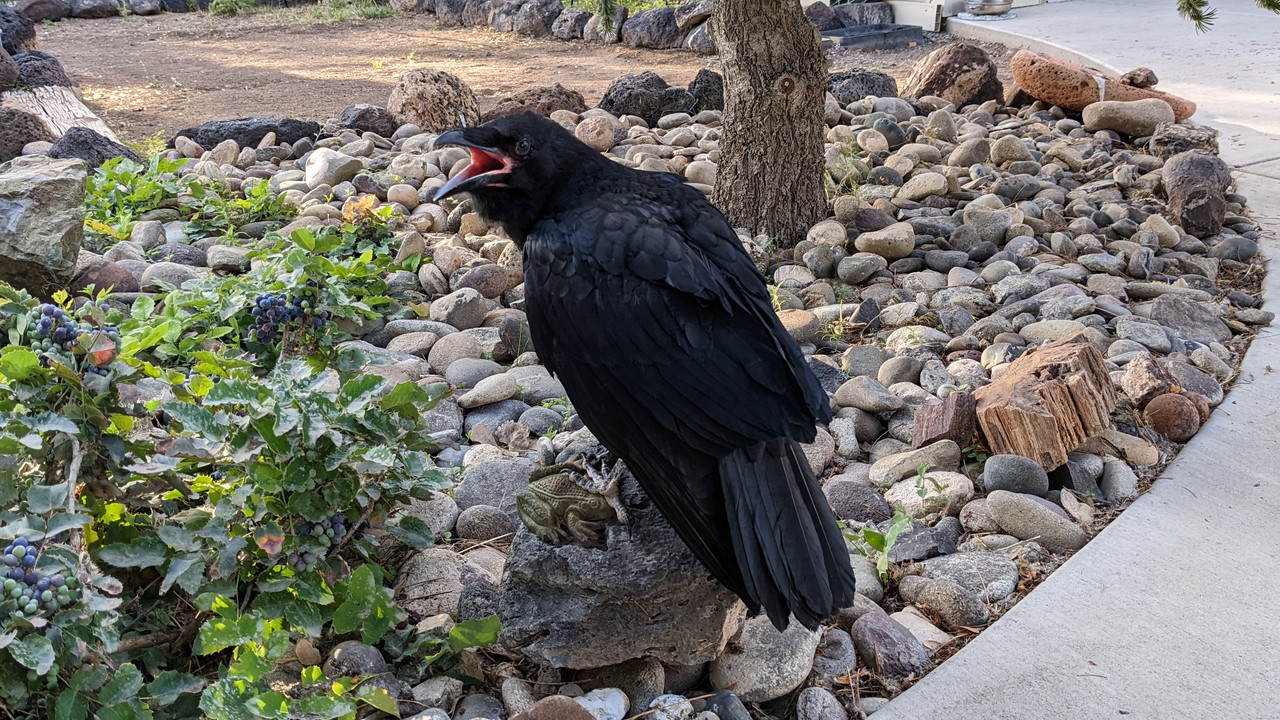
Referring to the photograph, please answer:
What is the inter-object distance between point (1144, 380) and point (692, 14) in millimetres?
9605

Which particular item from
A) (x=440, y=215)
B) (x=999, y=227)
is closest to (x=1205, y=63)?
(x=999, y=227)

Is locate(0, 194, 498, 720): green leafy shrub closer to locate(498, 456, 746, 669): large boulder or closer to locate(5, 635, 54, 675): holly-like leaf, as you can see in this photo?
locate(5, 635, 54, 675): holly-like leaf

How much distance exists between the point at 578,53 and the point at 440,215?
7754 millimetres

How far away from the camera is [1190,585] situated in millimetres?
2426

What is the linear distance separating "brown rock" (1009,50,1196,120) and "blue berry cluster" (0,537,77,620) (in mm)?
7109

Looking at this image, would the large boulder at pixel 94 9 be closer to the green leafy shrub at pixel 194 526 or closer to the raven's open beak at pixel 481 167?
the green leafy shrub at pixel 194 526

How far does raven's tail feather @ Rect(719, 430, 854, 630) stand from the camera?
189 centimetres

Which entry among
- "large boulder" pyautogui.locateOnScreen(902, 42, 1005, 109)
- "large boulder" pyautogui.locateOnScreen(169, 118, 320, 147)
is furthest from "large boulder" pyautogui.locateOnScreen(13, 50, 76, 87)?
"large boulder" pyautogui.locateOnScreen(902, 42, 1005, 109)

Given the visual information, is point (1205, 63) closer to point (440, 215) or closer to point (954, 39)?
point (954, 39)

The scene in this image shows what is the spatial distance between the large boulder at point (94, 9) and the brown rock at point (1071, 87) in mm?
17031

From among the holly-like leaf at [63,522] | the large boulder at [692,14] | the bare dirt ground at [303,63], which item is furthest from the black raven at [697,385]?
the large boulder at [692,14]

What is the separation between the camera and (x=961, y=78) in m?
7.49

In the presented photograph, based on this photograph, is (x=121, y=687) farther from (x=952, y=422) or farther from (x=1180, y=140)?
(x=1180, y=140)

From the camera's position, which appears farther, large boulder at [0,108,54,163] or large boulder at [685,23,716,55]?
large boulder at [685,23,716,55]
